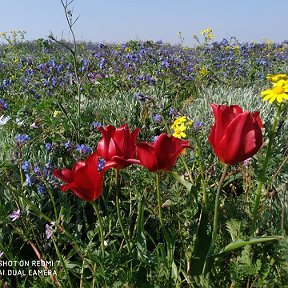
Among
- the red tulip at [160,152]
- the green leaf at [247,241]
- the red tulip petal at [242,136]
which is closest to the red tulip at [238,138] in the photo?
the red tulip petal at [242,136]

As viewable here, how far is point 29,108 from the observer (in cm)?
335

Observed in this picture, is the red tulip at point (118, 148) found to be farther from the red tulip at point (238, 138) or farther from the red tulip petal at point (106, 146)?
the red tulip at point (238, 138)

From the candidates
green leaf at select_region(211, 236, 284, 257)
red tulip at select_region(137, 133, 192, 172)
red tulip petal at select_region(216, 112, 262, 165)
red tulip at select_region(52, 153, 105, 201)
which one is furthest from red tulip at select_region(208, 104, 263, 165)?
red tulip at select_region(52, 153, 105, 201)

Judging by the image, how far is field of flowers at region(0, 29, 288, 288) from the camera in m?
1.25

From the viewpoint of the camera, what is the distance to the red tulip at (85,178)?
1.23m

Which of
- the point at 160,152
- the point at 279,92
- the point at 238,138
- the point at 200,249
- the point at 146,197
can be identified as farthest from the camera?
the point at 146,197

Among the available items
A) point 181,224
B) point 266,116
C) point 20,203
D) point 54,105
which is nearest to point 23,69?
point 54,105

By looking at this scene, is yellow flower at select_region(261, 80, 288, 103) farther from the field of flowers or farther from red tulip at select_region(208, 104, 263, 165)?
red tulip at select_region(208, 104, 263, 165)

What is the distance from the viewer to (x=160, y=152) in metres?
1.21

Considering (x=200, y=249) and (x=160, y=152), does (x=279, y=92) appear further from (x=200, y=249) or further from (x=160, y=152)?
(x=200, y=249)

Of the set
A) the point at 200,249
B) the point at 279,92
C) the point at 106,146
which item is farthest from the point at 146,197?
the point at 279,92

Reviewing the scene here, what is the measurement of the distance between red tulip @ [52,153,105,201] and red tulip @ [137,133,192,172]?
128 millimetres

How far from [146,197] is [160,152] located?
2.44 ft

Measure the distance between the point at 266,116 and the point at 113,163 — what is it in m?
2.08
